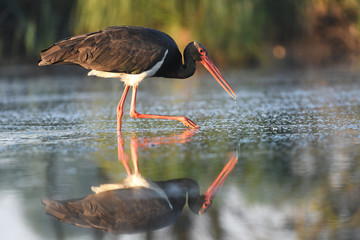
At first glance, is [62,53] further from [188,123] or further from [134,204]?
[134,204]

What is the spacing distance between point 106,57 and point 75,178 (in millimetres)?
2597

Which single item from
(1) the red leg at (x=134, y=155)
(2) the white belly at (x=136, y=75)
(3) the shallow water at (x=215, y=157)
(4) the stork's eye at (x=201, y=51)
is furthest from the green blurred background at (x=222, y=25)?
(1) the red leg at (x=134, y=155)

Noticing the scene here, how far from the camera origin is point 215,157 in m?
4.79

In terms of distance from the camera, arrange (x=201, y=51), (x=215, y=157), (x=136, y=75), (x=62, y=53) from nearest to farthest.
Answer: (x=215, y=157) → (x=62, y=53) → (x=136, y=75) → (x=201, y=51)

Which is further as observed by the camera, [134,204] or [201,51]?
[201,51]

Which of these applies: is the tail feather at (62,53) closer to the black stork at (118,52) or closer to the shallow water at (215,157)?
the black stork at (118,52)

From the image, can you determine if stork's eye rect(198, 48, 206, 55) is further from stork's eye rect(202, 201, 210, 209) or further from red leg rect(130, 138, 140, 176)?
stork's eye rect(202, 201, 210, 209)

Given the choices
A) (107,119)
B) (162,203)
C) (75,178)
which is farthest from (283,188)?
(107,119)

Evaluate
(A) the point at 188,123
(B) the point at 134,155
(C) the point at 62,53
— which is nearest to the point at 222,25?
(C) the point at 62,53

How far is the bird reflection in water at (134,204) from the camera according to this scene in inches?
128

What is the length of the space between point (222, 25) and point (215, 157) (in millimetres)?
11442

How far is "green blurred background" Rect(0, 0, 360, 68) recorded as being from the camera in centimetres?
1609

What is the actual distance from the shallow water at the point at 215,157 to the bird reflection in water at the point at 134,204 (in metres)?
0.07

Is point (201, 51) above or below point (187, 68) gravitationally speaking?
above
